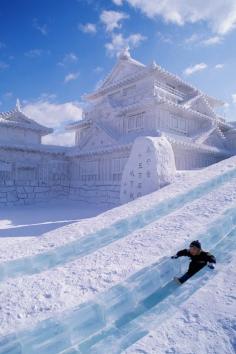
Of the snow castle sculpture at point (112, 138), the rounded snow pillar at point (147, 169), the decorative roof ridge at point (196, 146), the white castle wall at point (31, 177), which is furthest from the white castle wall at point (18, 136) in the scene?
the rounded snow pillar at point (147, 169)

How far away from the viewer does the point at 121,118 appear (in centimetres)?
1917

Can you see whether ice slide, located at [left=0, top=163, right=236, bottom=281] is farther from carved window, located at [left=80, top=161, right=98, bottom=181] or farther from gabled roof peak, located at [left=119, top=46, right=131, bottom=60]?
gabled roof peak, located at [left=119, top=46, right=131, bottom=60]

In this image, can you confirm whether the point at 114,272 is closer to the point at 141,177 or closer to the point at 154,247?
the point at 154,247

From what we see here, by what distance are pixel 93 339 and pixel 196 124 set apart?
18.8 m

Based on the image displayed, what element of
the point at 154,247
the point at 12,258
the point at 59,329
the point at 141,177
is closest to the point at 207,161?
the point at 141,177

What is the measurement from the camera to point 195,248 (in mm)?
4578

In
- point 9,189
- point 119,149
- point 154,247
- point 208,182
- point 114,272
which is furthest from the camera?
point 9,189

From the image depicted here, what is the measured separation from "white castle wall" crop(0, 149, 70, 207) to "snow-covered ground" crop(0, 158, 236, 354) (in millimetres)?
10137

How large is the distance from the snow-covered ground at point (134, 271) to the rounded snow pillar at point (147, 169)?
2832 mm

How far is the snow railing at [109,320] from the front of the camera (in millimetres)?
3383

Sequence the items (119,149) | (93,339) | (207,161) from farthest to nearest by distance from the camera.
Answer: (207,161)
(119,149)
(93,339)

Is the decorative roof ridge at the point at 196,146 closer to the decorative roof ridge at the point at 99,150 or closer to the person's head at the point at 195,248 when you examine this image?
the decorative roof ridge at the point at 99,150

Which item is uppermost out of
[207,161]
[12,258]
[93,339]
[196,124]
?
[196,124]

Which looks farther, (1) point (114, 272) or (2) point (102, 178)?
(2) point (102, 178)
